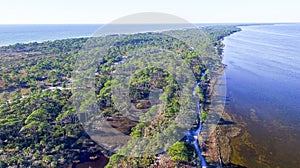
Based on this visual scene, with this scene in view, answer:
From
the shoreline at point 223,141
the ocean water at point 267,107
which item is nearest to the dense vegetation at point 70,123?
the shoreline at point 223,141

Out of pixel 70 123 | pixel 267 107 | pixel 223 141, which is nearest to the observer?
pixel 223 141

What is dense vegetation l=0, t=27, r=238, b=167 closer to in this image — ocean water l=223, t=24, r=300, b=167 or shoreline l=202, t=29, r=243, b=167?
shoreline l=202, t=29, r=243, b=167

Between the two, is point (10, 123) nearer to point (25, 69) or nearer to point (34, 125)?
point (34, 125)

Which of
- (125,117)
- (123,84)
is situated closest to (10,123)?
(125,117)

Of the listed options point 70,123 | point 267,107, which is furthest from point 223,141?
point 70,123

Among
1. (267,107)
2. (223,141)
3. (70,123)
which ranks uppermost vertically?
(70,123)

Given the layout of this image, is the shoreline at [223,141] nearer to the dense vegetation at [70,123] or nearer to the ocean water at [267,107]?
the ocean water at [267,107]

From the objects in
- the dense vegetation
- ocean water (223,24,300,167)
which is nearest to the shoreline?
ocean water (223,24,300,167)

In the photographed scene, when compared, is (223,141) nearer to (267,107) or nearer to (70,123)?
(267,107)
